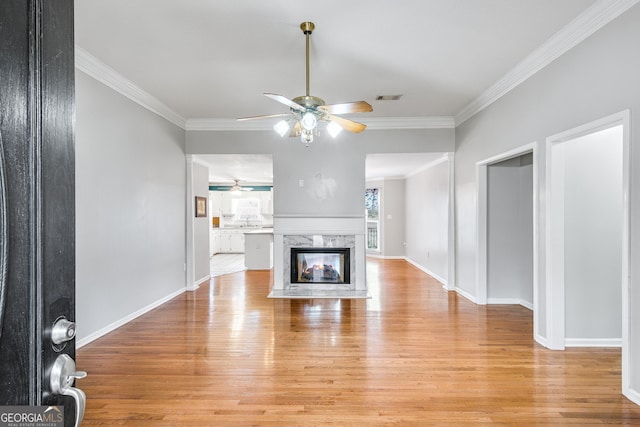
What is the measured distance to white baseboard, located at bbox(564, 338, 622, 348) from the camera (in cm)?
308

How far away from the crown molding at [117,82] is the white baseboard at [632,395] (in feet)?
16.5

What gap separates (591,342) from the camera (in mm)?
3094

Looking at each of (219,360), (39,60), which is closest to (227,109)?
(219,360)

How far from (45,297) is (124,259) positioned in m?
3.47

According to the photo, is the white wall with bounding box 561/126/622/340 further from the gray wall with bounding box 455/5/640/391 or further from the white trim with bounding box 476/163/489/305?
the white trim with bounding box 476/163/489/305

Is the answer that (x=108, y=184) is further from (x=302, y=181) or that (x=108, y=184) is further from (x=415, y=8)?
(x=415, y=8)

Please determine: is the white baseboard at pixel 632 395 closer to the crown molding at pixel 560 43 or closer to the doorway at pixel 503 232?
the doorway at pixel 503 232

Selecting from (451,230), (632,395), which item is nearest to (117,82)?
(451,230)

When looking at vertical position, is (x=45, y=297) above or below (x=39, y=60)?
below

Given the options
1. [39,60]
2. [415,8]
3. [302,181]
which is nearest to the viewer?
[39,60]

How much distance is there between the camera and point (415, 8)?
243cm

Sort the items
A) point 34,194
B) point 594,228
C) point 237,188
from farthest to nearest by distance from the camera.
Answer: point 237,188 < point 594,228 < point 34,194

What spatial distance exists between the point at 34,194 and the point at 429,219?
7038 mm

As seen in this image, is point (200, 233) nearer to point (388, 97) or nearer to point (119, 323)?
point (119, 323)
